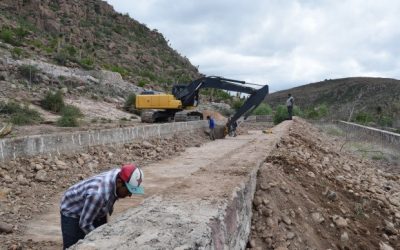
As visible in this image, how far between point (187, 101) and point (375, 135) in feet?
31.6

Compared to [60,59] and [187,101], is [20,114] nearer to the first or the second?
[187,101]

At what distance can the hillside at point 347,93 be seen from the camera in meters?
65.1

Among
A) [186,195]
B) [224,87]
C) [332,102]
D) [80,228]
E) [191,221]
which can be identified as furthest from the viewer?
[332,102]

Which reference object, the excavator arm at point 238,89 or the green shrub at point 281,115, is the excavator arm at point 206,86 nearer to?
the excavator arm at point 238,89

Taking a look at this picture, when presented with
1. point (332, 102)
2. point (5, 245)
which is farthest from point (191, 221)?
point (332, 102)

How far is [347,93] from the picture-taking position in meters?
79.5

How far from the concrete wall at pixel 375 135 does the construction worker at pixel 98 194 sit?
16508 millimetres

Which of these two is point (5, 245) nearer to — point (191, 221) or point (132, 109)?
point (191, 221)

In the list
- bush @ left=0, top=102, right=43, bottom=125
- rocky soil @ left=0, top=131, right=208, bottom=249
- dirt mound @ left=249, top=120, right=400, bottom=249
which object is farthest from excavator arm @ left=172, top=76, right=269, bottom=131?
dirt mound @ left=249, top=120, right=400, bottom=249

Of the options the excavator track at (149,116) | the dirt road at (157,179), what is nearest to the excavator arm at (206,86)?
the excavator track at (149,116)

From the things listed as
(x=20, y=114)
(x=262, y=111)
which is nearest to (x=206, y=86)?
(x=20, y=114)

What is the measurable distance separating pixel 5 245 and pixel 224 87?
14.5 m

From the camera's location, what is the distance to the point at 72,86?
2736 centimetres

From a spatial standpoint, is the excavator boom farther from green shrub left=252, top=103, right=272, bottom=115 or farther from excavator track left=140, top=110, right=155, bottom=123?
green shrub left=252, top=103, right=272, bottom=115
